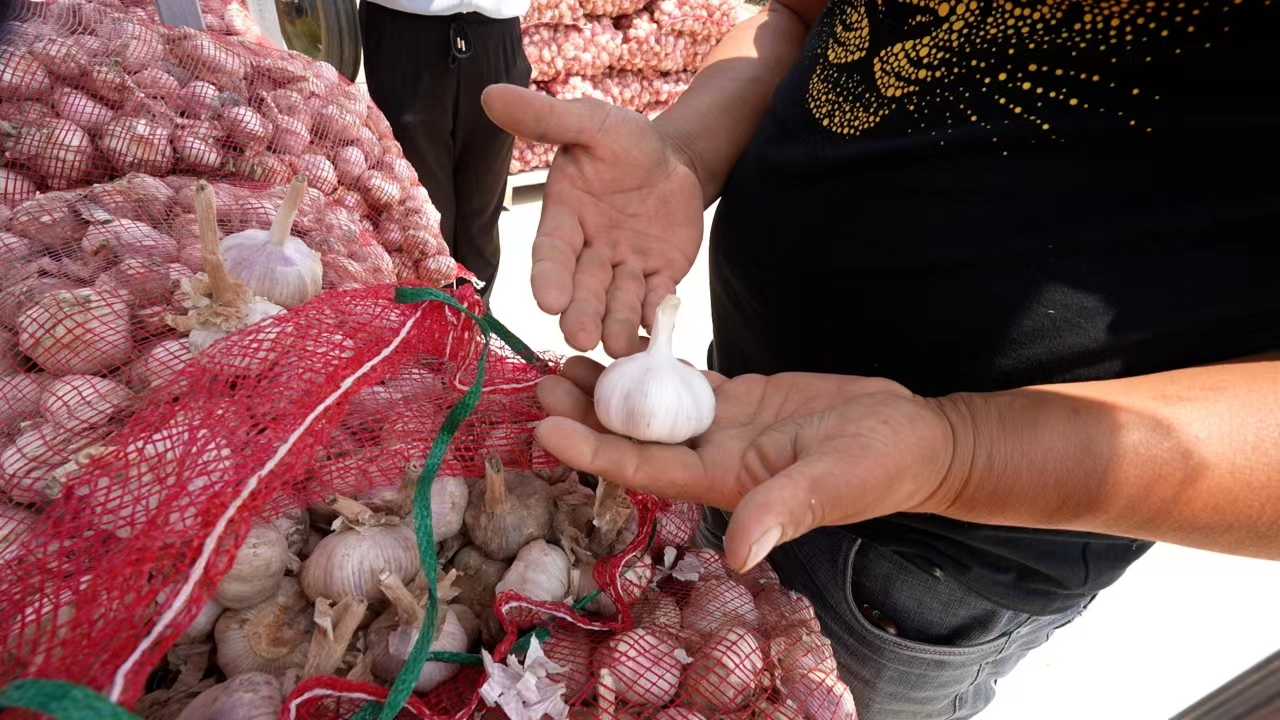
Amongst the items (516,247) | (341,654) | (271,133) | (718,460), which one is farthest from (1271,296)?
(516,247)

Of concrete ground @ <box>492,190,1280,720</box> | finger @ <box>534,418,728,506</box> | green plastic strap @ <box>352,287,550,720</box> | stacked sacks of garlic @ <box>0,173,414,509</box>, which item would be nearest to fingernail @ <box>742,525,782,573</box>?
finger @ <box>534,418,728,506</box>

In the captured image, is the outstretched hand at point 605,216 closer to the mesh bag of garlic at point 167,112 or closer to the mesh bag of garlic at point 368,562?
the mesh bag of garlic at point 368,562

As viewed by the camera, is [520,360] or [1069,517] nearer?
[1069,517]

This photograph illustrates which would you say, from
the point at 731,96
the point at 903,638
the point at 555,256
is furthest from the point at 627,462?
the point at 731,96

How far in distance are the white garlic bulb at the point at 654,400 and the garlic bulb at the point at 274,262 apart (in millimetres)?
419

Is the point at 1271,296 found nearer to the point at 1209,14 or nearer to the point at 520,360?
the point at 1209,14

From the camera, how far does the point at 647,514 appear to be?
2.48 feet

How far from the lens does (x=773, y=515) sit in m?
0.51

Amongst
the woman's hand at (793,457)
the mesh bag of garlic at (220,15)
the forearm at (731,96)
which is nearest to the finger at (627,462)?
the woman's hand at (793,457)

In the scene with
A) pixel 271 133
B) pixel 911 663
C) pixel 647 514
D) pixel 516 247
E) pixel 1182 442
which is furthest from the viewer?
pixel 516 247

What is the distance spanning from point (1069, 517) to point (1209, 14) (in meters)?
0.48

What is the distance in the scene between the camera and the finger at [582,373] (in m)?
0.83

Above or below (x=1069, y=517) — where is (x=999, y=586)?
below

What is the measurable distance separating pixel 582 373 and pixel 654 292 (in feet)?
0.57
